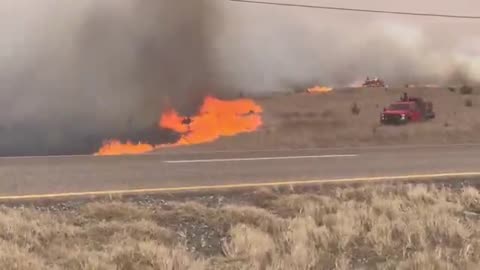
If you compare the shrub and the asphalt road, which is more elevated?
the shrub

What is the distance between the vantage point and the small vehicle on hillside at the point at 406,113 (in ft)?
140

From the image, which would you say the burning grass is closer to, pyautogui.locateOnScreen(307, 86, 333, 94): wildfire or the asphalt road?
the asphalt road

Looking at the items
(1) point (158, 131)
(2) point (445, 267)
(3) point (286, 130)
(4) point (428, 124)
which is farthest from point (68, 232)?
(4) point (428, 124)

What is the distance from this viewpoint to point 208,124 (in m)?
37.1

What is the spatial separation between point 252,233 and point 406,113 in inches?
1413

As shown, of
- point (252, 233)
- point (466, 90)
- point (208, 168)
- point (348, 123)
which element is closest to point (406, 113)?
point (348, 123)

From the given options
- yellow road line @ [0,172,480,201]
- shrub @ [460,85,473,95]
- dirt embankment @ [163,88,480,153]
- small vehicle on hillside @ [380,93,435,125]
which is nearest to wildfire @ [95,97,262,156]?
dirt embankment @ [163,88,480,153]

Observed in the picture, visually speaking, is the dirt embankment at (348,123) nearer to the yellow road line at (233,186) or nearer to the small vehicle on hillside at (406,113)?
the small vehicle on hillside at (406,113)

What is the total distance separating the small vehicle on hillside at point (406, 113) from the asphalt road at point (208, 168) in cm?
2066

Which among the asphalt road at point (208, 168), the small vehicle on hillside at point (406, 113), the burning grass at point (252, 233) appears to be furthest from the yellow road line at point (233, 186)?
the small vehicle on hillside at point (406, 113)

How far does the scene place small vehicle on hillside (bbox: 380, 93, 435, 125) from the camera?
140 ft

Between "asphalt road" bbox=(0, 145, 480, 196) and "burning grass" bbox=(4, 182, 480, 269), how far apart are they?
2.23m

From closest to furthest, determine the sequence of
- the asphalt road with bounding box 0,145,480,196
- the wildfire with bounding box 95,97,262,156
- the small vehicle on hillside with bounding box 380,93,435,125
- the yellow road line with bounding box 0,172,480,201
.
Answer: the yellow road line with bounding box 0,172,480,201 → the asphalt road with bounding box 0,145,480,196 → the wildfire with bounding box 95,97,262,156 → the small vehicle on hillside with bounding box 380,93,435,125

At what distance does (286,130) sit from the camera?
1569 inches
